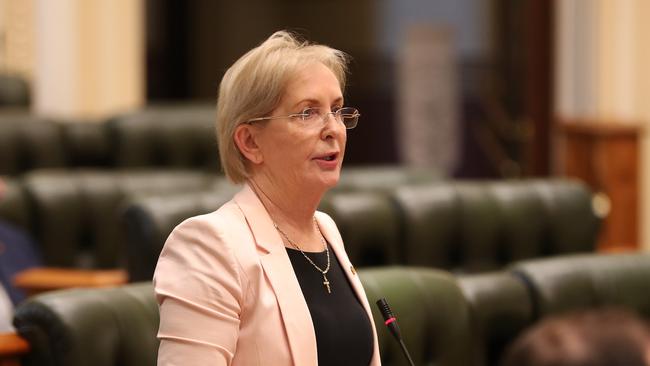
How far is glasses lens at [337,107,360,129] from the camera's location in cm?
168

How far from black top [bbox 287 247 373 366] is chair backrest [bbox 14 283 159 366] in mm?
432

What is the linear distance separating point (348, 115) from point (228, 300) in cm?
35

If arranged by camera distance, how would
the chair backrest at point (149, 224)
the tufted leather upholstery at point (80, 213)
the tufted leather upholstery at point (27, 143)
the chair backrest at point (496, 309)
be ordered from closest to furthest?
the chair backrest at point (496, 309), the chair backrest at point (149, 224), the tufted leather upholstery at point (80, 213), the tufted leather upholstery at point (27, 143)

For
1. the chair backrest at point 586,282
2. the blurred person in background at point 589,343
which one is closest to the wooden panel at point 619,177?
the chair backrest at point 586,282

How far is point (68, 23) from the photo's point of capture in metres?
5.35

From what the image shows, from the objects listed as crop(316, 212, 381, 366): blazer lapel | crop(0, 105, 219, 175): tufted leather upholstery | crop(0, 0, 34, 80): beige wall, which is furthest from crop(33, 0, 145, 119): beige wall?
crop(316, 212, 381, 366): blazer lapel

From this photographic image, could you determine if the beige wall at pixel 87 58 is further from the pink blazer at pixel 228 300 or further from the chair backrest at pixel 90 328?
the pink blazer at pixel 228 300

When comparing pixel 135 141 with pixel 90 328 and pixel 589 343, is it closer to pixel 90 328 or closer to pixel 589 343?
pixel 90 328

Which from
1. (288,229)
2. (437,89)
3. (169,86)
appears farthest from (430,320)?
(169,86)

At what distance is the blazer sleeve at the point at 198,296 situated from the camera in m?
1.50

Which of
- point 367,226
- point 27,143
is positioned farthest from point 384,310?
point 27,143

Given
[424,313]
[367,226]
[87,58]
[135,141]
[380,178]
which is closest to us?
[424,313]

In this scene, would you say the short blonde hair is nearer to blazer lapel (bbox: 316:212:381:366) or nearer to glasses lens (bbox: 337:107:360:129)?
glasses lens (bbox: 337:107:360:129)

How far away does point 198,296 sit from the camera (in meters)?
1.52
